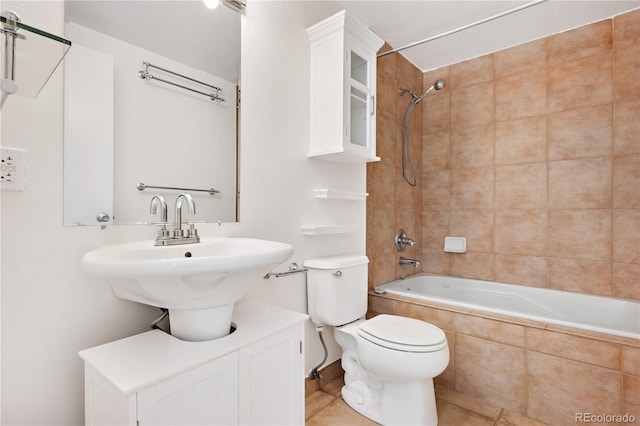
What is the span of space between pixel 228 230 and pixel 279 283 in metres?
0.42

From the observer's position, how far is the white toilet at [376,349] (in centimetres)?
143

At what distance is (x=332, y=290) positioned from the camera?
1.73 meters

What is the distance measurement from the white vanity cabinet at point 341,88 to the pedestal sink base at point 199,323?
40.1 inches

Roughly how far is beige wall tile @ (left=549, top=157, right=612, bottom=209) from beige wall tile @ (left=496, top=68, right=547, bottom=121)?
45cm

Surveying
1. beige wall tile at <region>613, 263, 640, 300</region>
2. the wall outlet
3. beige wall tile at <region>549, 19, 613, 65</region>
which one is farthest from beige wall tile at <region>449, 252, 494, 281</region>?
the wall outlet

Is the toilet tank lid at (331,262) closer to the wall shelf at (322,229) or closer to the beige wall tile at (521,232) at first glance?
the wall shelf at (322,229)

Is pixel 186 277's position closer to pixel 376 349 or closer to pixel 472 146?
pixel 376 349

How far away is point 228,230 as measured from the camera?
4.60 ft

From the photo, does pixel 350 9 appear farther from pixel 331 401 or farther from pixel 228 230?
pixel 331 401

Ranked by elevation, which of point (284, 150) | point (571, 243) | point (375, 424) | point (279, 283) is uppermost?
point (284, 150)

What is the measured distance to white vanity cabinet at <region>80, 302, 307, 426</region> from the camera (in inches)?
32.2

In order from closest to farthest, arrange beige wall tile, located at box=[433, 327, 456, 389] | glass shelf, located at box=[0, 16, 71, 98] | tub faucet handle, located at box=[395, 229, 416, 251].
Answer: glass shelf, located at box=[0, 16, 71, 98], beige wall tile, located at box=[433, 327, 456, 389], tub faucet handle, located at box=[395, 229, 416, 251]

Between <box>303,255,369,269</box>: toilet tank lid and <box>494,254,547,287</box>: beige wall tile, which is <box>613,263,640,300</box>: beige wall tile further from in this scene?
<box>303,255,369,269</box>: toilet tank lid

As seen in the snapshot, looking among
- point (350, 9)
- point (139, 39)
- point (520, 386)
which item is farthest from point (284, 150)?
point (520, 386)
